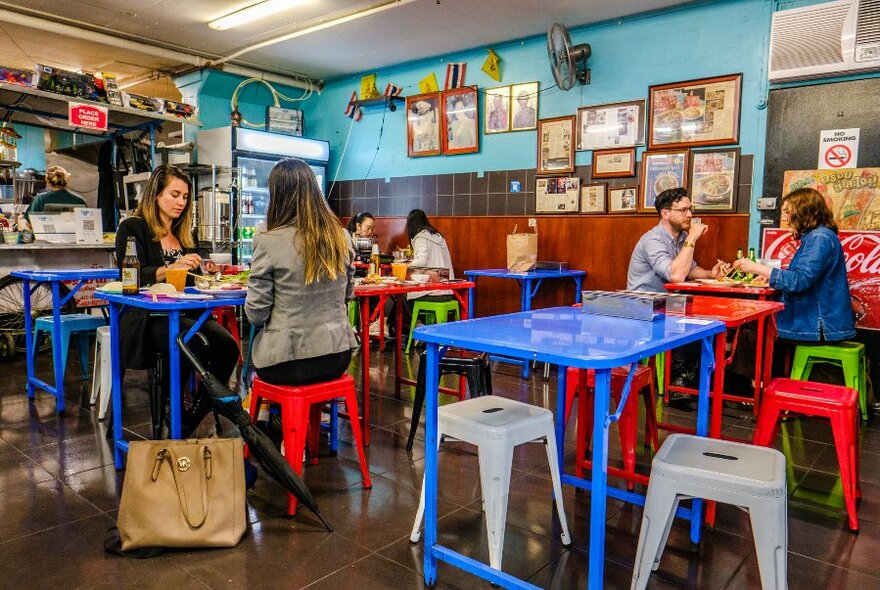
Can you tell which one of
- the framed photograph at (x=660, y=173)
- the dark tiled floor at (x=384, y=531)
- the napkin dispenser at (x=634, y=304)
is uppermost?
the framed photograph at (x=660, y=173)

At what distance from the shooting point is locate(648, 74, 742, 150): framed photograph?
5.20 meters

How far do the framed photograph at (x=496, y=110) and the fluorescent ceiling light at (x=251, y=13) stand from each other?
2.15 metres


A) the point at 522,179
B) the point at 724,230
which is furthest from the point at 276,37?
the point at 724,230

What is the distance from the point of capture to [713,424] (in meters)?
2.48

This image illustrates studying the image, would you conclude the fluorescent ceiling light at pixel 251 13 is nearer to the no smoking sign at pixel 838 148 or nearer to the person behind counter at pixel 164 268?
the person behind counter at pixel 164 268

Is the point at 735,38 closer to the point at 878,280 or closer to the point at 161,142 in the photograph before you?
the point at 878,280

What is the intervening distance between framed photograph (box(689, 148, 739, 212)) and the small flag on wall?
274cm

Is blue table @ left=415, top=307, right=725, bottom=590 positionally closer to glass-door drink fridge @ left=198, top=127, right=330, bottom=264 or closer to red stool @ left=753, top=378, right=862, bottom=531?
red stool @ left=753, top=378, right=862, bottom=531

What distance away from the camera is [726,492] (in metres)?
1.80

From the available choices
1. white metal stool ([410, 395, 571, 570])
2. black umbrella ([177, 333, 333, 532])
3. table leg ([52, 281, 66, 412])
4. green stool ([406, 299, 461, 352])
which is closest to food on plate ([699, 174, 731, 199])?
green stool ([406, 299, 461, 352])

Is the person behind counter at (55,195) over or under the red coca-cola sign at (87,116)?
under

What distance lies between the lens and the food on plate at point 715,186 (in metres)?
5.24

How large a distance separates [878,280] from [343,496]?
4189mm

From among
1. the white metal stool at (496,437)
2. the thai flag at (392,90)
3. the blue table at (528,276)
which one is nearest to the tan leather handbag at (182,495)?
the white metal stool at (496,437)
